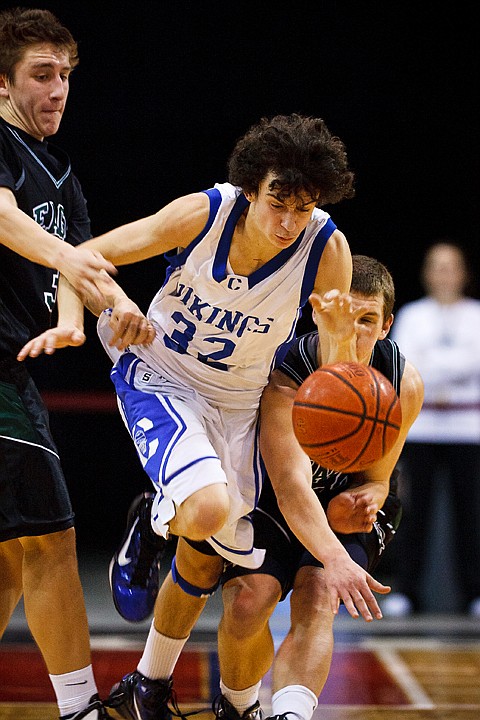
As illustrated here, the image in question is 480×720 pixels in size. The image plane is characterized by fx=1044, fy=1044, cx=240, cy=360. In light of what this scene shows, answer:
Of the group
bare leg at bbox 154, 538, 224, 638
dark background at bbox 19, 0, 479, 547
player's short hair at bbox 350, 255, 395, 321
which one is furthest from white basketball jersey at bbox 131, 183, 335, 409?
dark background at bbox 19, 0, 479, 547

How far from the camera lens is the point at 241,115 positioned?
6578mm

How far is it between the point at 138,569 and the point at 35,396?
0.88m

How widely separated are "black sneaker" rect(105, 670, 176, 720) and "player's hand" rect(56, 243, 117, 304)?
1407 millimetres

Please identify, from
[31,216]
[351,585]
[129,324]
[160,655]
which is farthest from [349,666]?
[31,216]

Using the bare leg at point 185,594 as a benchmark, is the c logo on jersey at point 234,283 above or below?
above

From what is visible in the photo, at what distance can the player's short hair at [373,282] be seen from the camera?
11.2 ft

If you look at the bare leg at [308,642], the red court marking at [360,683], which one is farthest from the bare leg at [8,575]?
the red court marking at [360,683]

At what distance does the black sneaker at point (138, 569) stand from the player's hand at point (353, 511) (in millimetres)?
726

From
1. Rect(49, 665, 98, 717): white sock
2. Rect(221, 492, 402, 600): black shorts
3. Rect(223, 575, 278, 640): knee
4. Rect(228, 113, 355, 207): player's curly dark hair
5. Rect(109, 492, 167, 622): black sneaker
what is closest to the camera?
Rect(228, 113, 355, 207): player's curly dark hair

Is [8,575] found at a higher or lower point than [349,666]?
higher

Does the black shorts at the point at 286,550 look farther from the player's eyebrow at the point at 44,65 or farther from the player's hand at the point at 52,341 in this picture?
the player's eyebrow at the point at 44,65

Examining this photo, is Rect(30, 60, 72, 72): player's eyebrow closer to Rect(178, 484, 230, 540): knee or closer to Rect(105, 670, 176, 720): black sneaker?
Rect(178, 484, 230, 540): knee

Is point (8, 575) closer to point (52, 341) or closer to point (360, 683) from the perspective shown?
point (52, 341)

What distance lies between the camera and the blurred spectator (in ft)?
18.7
